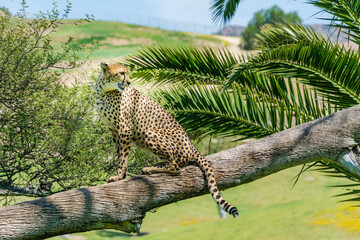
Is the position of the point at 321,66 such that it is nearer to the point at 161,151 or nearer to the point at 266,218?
the point at 161,151

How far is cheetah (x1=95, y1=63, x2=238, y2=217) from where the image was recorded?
5746 mm

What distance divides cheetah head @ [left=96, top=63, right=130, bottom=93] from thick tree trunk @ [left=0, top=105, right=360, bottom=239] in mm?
1123

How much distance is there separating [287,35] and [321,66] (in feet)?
4.58

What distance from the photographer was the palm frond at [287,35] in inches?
373

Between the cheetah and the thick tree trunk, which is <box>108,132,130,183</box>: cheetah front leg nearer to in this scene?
the cheetah

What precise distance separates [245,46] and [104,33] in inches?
747

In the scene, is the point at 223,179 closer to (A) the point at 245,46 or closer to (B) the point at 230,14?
(B) the point at 230,14

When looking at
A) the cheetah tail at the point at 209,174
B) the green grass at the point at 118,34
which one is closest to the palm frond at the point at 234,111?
the cheetah tail at the point at 209,174

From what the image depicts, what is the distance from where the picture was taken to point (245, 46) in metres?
63.1

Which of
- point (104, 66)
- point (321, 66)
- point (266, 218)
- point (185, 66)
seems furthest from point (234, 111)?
point (266, 218)

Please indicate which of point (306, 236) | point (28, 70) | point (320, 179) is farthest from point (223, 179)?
point (320, 179)

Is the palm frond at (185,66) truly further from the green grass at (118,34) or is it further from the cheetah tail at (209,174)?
the green grass at (118,34)

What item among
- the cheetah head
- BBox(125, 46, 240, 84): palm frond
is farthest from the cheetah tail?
BBox(125, 46, 240, 84): palm frond

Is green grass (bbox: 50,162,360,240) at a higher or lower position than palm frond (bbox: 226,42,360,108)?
lower
